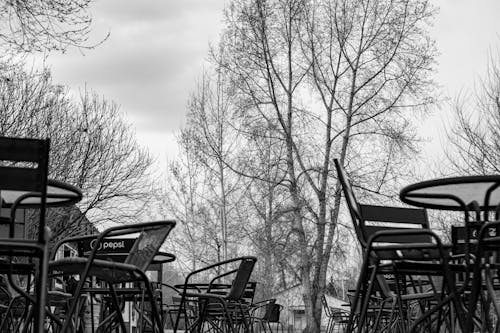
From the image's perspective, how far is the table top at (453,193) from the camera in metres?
2.89

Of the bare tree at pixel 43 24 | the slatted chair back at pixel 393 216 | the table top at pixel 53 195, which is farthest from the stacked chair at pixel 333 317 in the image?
the table top at pixel 53 195

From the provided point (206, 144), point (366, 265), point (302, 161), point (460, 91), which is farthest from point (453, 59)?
point (366, 265)

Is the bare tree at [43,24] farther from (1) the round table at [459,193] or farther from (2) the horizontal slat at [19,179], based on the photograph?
(2) the horizontal slat at [19,179]

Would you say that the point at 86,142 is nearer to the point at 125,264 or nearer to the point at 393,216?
the point at 393,216

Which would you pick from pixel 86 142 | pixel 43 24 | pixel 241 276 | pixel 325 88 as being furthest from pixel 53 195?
pixel 325 88

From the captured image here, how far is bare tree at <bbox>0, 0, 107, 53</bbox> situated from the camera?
32.1ft

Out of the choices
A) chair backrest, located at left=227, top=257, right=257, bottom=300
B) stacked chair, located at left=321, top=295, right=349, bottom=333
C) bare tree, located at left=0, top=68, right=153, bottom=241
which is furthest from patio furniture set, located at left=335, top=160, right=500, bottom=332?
bare tree, located at left=0, top=68, right=153, bottom=241

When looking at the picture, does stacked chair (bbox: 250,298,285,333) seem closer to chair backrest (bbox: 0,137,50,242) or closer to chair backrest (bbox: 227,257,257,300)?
chair backrest (bbox: 227,257,257,300)

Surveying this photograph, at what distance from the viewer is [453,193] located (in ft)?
10.7

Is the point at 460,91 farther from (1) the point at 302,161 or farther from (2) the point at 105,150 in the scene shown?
(2) the point at 105,150

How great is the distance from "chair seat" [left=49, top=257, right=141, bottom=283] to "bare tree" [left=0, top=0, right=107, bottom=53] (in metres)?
7.35

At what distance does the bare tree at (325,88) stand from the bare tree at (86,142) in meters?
4.40

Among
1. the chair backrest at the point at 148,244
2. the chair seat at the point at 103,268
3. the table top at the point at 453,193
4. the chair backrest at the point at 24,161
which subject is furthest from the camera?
the table top at the point at 453,193

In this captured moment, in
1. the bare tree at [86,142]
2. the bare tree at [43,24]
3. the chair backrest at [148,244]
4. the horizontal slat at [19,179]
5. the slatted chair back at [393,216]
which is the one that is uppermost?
the bare tree at [43,24]
